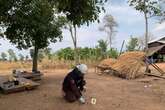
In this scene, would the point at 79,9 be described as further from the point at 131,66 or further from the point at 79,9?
the point at 131,66

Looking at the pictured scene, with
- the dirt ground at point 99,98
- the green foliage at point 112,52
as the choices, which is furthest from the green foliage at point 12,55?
the dirt ground at point 99,98

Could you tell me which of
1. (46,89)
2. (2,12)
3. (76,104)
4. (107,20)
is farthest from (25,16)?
(107,20)

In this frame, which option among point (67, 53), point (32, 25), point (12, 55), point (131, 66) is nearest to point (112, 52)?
point (67, 53)

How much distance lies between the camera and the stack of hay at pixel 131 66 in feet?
64.6

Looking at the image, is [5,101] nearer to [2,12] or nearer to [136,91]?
[2,12]

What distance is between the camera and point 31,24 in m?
16.8

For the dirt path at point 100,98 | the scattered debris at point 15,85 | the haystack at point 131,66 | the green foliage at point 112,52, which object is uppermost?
the green foliage at point 112,52

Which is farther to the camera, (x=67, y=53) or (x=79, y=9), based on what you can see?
(x=67, y=53)

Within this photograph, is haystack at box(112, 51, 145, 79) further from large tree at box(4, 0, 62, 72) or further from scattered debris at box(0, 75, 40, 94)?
scattered debris at box(0, 75, 40, 94)

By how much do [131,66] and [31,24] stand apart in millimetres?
5789

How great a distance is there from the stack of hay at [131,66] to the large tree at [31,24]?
349 centimetres

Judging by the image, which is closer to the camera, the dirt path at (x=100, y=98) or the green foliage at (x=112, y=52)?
the dirt path at (x=100, y=98)

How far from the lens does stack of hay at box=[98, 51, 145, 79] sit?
64.6ft

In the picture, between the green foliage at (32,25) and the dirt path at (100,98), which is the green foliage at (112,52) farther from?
the dirt path at (100,98)
